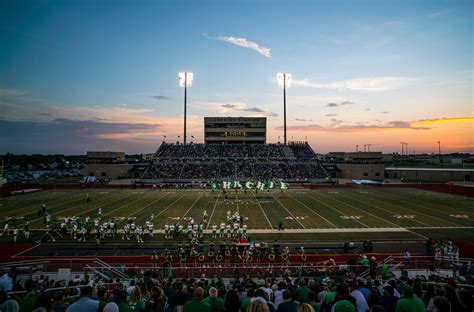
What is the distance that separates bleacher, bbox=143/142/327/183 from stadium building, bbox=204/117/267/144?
805 cm

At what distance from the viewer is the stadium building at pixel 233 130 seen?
93.1 metres

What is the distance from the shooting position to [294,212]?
103 feet

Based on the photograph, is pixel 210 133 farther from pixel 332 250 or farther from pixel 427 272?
pixel 427 272

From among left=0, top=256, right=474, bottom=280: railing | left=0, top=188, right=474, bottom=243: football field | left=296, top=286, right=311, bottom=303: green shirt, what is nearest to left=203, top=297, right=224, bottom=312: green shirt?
left=296, top=286, right=311, bottom=303: green shirt

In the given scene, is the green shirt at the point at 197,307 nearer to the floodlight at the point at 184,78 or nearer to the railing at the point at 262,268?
the railing at the point at 262,268

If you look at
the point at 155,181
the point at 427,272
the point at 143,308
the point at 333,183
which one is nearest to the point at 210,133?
the point at 155,181

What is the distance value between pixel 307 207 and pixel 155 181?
37.5 meters

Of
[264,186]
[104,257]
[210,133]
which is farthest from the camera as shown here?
[210,133]

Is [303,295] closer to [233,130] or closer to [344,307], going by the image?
[344,307]

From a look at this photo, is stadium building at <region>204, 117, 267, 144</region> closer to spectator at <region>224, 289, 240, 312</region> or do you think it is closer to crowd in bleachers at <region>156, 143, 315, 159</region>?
crowd in bleachers at <region>156, 143, 315, 159</region>

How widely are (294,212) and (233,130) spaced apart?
63.5 meters

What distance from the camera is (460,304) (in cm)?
485

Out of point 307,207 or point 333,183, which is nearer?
point 307,207

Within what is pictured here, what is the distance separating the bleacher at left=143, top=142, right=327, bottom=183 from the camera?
67125 mm
